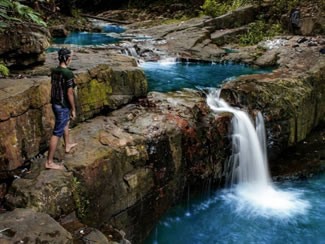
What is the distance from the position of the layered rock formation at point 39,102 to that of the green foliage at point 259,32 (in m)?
11.3

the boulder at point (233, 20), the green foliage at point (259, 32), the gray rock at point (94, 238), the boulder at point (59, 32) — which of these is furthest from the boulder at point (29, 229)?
the boulder at point (59, 32)

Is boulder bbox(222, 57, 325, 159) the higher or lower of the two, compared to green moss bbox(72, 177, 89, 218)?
higher

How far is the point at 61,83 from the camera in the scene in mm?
4207

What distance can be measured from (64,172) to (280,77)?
23.2ft

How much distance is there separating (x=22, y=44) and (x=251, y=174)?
578cm

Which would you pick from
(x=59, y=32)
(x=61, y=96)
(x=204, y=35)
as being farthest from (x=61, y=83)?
(x=59, y=32)

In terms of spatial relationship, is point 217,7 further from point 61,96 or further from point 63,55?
point 61,96

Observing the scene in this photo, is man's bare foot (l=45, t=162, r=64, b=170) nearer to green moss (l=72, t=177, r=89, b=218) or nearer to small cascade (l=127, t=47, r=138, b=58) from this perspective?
green moss (l=72, t=177, r=89, b=218)

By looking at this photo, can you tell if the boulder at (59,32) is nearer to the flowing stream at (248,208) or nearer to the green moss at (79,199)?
the flowing stream at (248,208)

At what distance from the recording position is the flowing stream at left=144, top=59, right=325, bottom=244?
5.88 metres

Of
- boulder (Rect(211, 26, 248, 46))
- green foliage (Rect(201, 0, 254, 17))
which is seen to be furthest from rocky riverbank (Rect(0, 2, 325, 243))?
green foliage (Rect(201, 0, 254, 17))

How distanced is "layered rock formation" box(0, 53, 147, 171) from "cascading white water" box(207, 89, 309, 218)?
2545 mm

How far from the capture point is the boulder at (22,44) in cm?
518

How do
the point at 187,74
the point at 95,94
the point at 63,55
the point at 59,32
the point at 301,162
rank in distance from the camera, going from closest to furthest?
1. the point at 63,55
2. the point at 95,94
3. the point at 301,162
4. the point at 187,74
5. the point at 59,32
